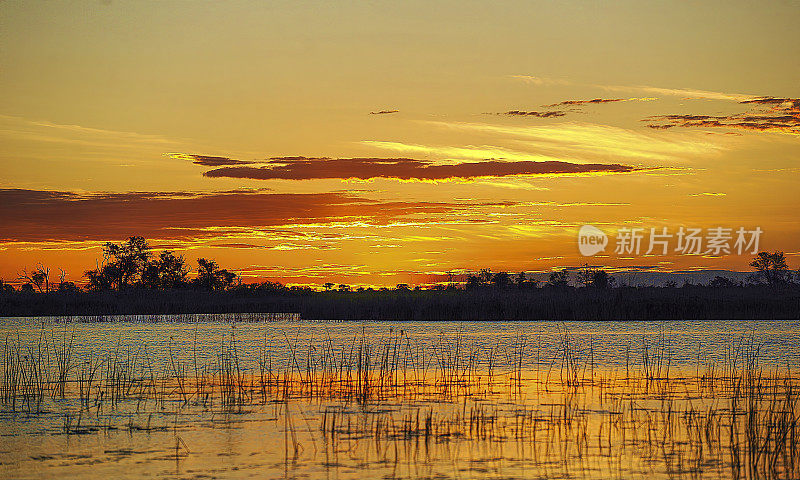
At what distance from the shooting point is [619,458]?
13.2m

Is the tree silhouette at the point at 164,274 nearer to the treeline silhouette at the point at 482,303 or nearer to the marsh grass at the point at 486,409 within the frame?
the treeline silhouette at the point at 482,303

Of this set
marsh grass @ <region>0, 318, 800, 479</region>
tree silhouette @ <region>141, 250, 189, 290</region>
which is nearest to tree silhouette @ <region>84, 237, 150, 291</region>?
tree silhouette @ <region>141, 250, 189, 290</region>

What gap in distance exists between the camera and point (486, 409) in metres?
17.5

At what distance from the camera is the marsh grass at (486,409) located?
1320cm

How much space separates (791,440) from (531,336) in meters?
26.1

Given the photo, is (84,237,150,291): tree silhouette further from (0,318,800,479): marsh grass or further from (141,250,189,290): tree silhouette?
(0,318,800,479): marsh grass

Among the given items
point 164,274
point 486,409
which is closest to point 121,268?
point 164,274

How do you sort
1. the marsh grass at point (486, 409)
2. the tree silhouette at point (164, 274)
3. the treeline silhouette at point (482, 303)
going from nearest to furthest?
1. the marsh grass at point (486, 409)
2. the treeline silhouette at point (482, 303)
3. the tree silhouette at point (164, 274)

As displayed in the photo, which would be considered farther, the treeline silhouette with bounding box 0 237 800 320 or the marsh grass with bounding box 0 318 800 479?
the treeline silhouette with bounding box 0 237 800 320

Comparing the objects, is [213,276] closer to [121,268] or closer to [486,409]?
[121,268]

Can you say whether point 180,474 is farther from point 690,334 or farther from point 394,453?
point 690,334

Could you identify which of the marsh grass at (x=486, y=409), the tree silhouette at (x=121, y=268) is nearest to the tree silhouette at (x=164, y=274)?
the tree silhouette at (x=121, y=268)

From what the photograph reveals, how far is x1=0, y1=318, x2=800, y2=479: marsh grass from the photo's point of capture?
43.3 ft

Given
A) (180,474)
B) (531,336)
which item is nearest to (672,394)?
(180,474)
